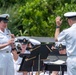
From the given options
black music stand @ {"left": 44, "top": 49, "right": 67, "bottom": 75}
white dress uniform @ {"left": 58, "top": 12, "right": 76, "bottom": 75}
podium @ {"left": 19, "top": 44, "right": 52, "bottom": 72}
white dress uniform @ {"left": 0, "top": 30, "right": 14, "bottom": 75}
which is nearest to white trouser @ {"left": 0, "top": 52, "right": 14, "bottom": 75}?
white dress uniform @ {"left": 0, "top": 30, "right": 14, "bottom": 75}

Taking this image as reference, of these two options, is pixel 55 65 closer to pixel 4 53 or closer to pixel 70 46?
pixel 4 53

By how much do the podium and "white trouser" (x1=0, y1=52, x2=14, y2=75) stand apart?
0.51m

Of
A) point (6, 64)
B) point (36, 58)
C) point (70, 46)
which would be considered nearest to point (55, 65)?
point (36, 58)

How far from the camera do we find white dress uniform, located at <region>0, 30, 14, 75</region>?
9203 mm

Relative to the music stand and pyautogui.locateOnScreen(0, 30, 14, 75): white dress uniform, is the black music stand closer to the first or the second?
the music stand

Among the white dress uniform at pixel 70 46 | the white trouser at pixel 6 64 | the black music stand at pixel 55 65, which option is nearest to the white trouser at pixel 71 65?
the white dress uniform at pixel 70 46

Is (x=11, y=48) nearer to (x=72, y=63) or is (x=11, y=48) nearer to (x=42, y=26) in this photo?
(x=72, y=63)

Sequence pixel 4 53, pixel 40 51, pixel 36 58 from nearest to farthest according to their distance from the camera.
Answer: pixel 4 53 < pixel 40 51 < pixel 36 58

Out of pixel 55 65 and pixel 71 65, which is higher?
pixel 71 65

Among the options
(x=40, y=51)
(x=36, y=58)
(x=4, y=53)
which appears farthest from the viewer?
(x=36, y=58)

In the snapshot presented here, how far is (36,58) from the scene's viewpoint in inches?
387

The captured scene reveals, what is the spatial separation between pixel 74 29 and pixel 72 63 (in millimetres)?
613

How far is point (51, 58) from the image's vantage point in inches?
405

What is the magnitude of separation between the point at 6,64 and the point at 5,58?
5.7 inches
